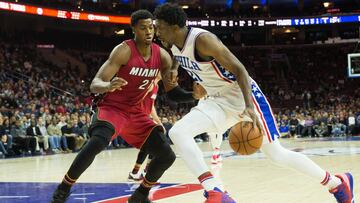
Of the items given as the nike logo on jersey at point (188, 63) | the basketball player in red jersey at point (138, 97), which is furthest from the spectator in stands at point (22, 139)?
the nike logo on jersey at point (188, 63)

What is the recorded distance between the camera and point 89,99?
852 cm

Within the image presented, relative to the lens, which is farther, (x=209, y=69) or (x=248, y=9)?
(x=248, y=9)

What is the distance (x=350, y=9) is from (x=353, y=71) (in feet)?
39.1

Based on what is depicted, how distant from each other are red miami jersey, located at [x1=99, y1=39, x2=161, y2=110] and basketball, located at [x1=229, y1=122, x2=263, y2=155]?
98cm

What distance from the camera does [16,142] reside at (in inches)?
516

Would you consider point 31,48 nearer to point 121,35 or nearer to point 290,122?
point 121,35

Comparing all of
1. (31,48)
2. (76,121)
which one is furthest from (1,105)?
(31,48)

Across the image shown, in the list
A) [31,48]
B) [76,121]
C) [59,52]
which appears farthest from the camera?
[59,52]

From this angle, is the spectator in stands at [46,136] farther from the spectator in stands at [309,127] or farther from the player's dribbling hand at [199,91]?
the spectator in stands at [309,127]

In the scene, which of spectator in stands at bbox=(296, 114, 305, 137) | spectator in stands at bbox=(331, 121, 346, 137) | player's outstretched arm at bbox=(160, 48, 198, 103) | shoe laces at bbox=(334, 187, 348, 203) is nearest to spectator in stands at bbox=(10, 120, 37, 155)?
player's outstretched arm at bbox=(160, 48, 198, 103)

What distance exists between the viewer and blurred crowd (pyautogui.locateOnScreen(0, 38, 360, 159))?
46.1 ft

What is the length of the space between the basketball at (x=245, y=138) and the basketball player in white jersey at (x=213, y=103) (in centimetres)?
8

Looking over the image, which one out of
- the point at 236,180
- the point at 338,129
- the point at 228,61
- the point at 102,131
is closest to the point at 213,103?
the point at 228,61

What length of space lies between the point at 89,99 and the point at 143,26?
4153 millimetres
